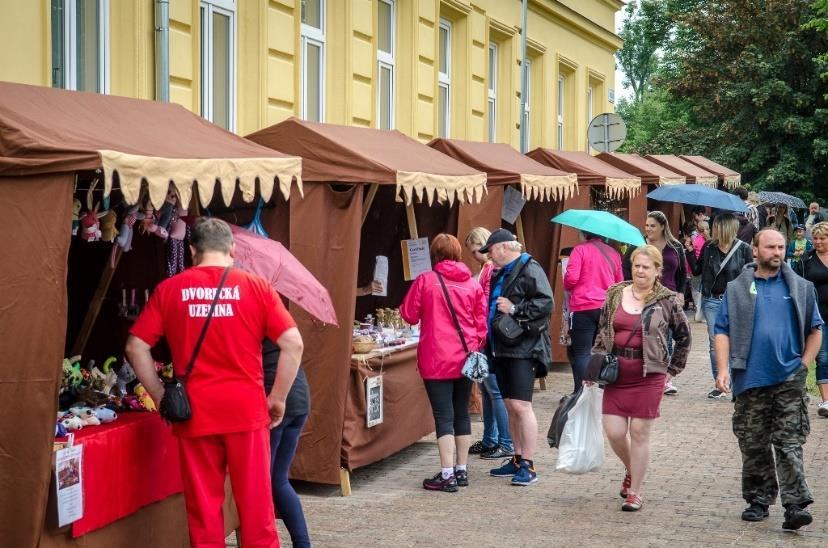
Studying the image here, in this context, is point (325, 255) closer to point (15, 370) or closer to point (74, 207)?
point (74, 207)

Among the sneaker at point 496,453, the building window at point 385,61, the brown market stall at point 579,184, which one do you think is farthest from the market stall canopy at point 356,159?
the building window at point 385,61

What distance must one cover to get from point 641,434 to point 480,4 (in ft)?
35.8

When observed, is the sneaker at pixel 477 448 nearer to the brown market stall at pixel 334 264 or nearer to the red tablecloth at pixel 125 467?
the brown market stall at pixel 334 264

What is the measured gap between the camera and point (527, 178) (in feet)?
36.9

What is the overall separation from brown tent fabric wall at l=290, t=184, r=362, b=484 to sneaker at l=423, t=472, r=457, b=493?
2.03 feet

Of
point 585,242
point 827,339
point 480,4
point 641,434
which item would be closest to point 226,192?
point 641,434

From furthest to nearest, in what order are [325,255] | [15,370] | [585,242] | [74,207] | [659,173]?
[659,173] → [585,242] → [325,255] → [74,207] → [15,370]

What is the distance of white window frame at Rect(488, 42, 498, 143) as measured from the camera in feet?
61.6

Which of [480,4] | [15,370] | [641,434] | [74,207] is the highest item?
[480,4]

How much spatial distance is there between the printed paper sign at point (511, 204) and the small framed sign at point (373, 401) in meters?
4.64

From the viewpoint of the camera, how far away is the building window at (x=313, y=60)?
12312mm

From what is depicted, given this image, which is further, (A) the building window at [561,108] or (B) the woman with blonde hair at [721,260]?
(A) the building window at [561,108]

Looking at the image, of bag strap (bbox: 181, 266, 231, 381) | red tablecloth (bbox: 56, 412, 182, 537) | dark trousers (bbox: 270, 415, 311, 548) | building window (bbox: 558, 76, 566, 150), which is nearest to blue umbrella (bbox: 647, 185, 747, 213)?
building window (bbox: 558, 76, 566, 150)

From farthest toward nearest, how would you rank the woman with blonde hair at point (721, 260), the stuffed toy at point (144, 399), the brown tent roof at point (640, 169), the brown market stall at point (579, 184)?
the brown tent roof at point (640, 169) → the brown market stall at point (579, 184) → the woman with blonde hair at point (721, 260) → the stuffed toy at point (144, 399)
